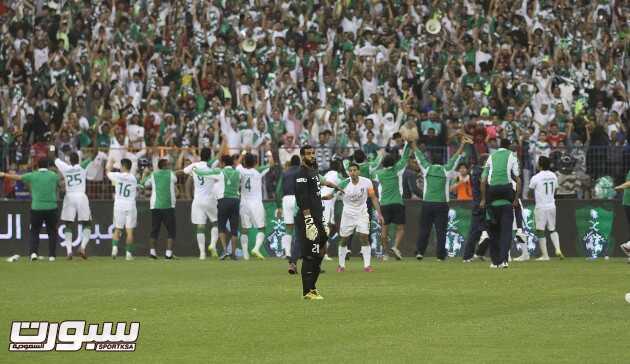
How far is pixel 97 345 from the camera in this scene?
47.0 ft

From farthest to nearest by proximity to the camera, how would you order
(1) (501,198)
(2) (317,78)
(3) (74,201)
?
(2) (317,78)
(3) (74,201)
(1) (501,198)

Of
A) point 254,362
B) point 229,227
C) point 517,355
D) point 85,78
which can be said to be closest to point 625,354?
point 517,355

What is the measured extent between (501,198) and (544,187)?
399 centimetres

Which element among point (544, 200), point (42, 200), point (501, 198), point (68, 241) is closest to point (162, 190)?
point (68, 241)

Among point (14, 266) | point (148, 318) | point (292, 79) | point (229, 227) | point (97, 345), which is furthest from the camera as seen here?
point (292, 79)

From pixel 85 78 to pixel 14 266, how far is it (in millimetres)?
9678

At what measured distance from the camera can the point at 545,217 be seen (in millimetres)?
30125

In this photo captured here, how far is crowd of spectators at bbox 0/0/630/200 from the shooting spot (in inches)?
1304

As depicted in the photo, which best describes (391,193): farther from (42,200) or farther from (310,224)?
(310,224)

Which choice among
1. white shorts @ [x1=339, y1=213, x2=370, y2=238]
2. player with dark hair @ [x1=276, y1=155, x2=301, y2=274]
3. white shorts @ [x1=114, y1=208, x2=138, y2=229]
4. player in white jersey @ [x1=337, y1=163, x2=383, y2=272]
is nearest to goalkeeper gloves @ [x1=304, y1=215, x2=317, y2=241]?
player in white jersey @ [x1=337, y1=163, x2=383, y2=272]

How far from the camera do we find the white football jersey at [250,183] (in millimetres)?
31266

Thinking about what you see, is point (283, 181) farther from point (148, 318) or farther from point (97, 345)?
point (97, 345)

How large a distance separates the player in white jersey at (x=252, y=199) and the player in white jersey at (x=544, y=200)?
6.18m

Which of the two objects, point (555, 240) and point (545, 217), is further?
point (555, 240)
